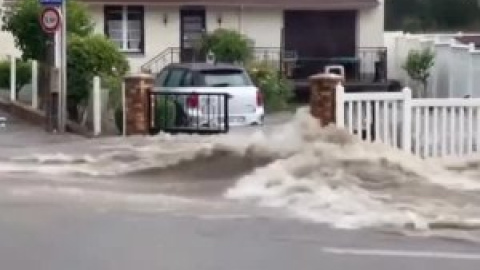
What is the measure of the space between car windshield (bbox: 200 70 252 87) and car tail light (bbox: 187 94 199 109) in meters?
2.74

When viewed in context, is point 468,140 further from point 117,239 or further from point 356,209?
point 117,239

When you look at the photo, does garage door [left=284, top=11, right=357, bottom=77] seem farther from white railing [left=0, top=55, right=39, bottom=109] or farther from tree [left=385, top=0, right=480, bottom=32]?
tree [left=385, top=0, right=480, bottom=32]

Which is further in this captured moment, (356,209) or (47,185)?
(47,185)

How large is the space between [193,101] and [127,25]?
20207 millimetres

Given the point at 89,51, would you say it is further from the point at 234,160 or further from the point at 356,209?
the point at 356,209

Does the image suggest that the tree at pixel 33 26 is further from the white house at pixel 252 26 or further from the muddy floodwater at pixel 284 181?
the white house at pixel 252 26

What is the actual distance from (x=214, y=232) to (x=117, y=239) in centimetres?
102

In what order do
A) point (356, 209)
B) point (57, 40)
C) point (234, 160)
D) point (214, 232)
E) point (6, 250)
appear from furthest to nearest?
point (57, 40), point (234, 160), point (356, 209), point (214, 232), point (6, 250)

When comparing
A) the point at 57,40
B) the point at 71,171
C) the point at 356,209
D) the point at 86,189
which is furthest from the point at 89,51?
the point at 356,209

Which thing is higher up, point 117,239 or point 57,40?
point 57,40

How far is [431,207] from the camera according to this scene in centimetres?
1446

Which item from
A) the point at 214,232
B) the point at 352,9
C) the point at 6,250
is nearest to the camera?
the point at 6,250

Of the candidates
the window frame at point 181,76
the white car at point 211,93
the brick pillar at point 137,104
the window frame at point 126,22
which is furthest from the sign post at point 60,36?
the window frame at point 126,22

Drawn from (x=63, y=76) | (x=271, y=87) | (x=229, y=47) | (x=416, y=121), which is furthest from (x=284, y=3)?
(x=416, y=121)
